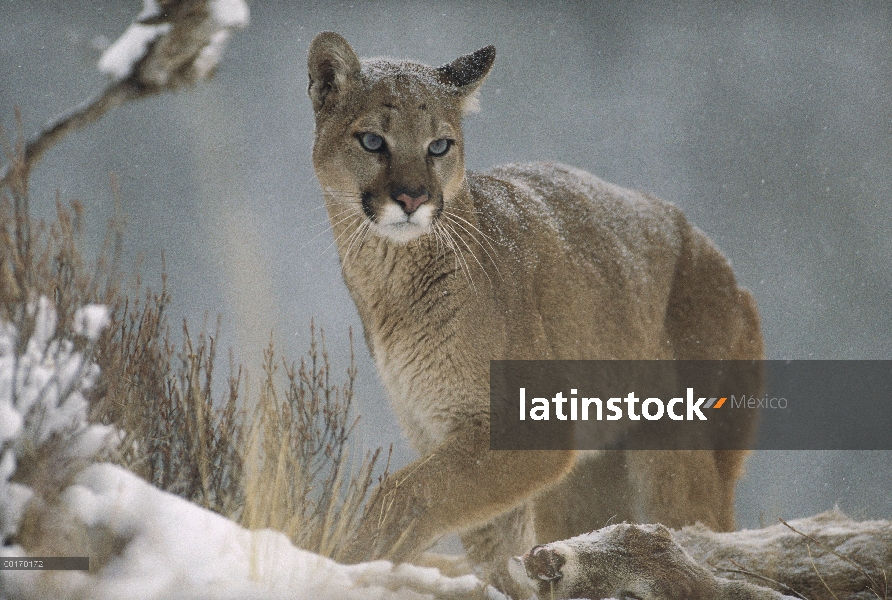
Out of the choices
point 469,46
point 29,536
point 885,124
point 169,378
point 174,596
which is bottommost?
point 174,596

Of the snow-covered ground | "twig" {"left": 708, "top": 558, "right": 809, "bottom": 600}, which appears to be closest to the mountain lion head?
the snow-covered ground

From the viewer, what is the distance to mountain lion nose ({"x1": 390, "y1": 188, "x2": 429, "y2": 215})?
343 centimetres

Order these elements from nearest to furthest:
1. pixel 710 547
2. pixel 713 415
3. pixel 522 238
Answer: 1. pixel 710 547
2. pixel 522 238
3. pixel 713 415

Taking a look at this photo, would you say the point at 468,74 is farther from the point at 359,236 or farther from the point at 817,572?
the point at 817,572

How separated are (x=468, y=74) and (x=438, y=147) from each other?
496 mm

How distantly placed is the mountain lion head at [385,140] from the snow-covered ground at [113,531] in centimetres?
133

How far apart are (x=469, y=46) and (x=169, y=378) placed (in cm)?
801

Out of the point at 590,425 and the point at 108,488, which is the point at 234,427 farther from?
the point at 590,425

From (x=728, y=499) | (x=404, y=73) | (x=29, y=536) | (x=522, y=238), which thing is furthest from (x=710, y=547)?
(x=29, y=536)

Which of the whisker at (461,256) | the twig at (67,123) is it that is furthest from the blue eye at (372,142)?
the twig at (67,123)

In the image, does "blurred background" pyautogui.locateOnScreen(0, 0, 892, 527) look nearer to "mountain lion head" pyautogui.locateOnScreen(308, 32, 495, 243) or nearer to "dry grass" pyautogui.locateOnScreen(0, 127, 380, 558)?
"dry grass" pyautogui.locateOnScreen(0, 127, 380, 558)

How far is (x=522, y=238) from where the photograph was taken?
4133mm

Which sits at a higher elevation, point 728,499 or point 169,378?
point 169,378

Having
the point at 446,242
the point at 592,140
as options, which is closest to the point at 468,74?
the point at 446,242
